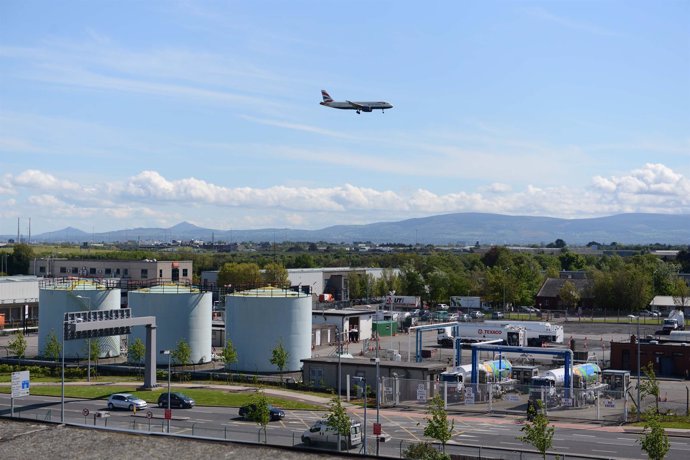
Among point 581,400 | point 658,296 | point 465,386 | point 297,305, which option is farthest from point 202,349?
point 658,296

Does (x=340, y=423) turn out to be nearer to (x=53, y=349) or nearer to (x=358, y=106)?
(x=53, y=349)

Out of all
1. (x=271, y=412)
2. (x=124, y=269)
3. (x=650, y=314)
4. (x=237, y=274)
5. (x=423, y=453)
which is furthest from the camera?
(x=237, y=274)

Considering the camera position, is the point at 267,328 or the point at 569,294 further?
the point at 569,294

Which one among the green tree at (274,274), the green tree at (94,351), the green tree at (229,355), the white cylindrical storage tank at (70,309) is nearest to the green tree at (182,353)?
the green tree at (229,355)

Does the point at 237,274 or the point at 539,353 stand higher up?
the point at 237,274

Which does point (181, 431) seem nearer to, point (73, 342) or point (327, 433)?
point (327, 433)

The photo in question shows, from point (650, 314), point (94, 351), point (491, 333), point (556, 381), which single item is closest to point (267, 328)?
point (94, 351)

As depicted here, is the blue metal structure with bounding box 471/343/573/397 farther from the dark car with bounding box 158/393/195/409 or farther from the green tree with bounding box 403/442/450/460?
the green tree with bounding box 403/442/450/460

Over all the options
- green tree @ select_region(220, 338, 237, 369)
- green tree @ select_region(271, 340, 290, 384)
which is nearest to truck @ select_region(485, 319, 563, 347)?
green tree @ select_region(271, 340, 290, 384)
